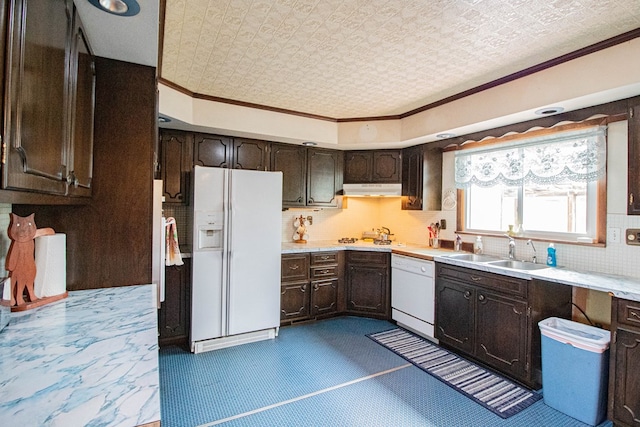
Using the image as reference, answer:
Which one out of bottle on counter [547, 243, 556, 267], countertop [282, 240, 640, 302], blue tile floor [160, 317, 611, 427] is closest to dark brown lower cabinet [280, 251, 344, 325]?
countertop [282, 240, 640, 302]

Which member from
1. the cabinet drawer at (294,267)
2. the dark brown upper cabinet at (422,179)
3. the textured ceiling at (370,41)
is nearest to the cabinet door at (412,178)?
the dark brown upper cabinet at (422,179)

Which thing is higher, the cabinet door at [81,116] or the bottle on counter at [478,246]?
the cabinet door at [81,116]

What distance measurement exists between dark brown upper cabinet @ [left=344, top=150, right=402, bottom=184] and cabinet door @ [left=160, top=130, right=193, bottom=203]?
2.00 meters

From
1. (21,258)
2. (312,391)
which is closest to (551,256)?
(312,391)

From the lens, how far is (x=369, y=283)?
397 cm

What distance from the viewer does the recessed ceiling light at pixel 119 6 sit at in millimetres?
1310

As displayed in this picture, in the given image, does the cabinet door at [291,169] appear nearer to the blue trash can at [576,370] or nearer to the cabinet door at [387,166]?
the cabinet door at [387,166]

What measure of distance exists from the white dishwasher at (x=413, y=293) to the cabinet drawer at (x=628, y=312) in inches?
58.0

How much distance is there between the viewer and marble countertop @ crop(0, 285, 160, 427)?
74cm

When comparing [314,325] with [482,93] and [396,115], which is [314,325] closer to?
[396,115]

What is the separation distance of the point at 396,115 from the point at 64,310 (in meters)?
3.54

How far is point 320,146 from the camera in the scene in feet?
13.6

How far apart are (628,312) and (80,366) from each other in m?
2.79

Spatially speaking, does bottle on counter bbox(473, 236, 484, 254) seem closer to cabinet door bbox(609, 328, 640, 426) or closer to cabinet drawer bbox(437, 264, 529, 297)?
cabinet drawer bbox(437, 264, 529, 297)
